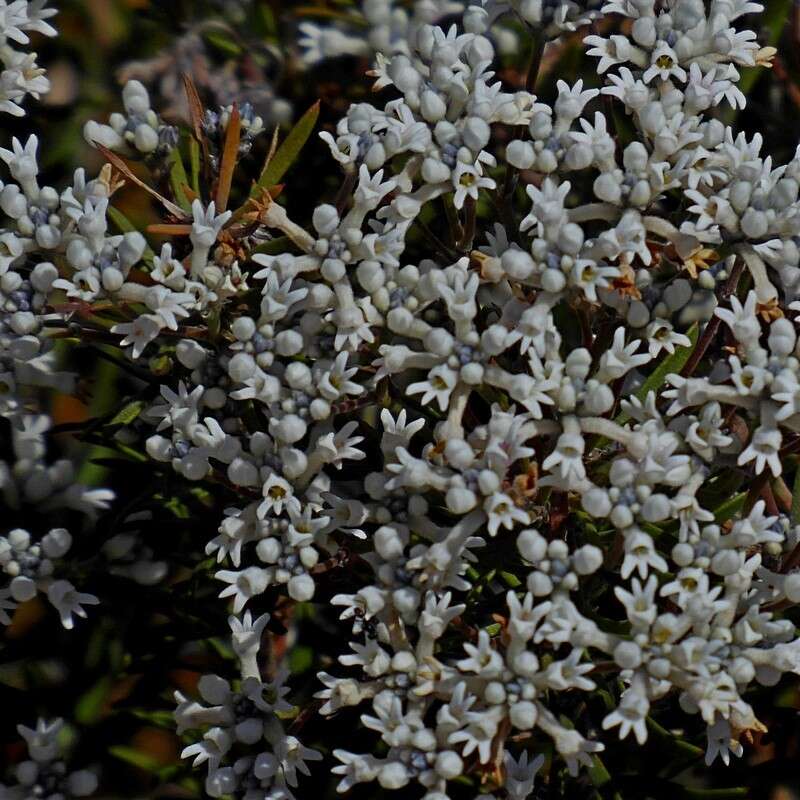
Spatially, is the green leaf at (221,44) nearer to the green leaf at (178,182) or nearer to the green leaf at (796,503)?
the green leaf at (178,182)

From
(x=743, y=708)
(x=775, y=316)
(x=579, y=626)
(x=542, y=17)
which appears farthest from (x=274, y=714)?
(x=542, y=17)

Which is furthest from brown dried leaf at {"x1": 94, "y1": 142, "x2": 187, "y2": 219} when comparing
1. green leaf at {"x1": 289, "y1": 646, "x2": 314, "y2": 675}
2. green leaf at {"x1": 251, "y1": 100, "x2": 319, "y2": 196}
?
green leaf at {"x1": 289, "y1": 646, "x2": 314, "y2": 675}

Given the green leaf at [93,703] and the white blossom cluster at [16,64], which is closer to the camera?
the white blossom cluster at [16,64]

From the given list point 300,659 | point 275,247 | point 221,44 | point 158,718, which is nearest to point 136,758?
point 158,718

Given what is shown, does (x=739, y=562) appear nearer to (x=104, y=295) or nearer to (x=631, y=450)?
(x=631, y=450)

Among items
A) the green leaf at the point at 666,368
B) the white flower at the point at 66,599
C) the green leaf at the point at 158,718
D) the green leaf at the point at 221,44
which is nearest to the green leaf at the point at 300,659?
the green leaf at the point at 158,718

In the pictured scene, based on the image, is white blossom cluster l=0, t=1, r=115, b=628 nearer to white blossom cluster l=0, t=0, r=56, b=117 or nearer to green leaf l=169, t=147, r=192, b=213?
white blossom cluster l=0, t=0, r=56, b=117
